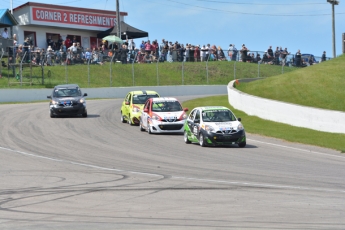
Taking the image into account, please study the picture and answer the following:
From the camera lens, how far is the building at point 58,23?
2231 inches

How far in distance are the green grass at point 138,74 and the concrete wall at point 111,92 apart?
1.29m

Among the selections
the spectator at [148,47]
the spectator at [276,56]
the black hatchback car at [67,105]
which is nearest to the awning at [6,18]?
the spectator at [148,47]

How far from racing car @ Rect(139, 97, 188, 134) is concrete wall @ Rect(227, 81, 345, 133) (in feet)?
15.7

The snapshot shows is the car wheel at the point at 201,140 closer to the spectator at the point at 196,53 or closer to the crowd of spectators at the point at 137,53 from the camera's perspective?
the crowd of spectators at the point at 137,53

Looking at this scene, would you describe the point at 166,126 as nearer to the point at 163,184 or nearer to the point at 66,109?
the point at 66,109

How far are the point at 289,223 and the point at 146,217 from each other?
6.91 ft

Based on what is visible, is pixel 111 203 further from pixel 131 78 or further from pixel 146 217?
pixel 131 78

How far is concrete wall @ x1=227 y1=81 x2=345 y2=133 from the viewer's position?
24.0 metres

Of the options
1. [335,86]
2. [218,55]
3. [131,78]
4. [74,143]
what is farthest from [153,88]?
[74,143]

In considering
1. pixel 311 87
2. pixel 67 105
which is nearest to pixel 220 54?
pixel 311 87

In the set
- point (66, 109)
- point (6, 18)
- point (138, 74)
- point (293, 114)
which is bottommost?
point (293, 114)

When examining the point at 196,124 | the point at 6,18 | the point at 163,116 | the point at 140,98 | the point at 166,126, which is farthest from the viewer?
the point at 6,18

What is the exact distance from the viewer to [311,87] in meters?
34.9

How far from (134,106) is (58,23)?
32.6 m
